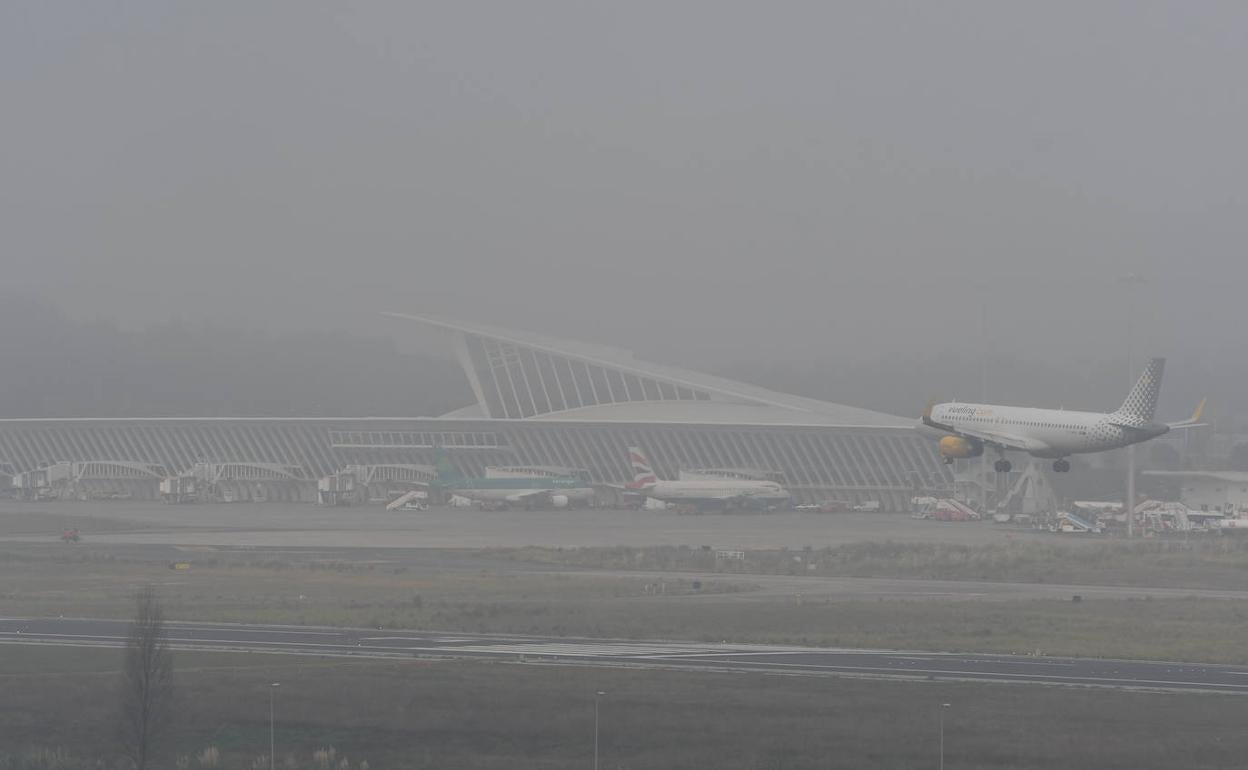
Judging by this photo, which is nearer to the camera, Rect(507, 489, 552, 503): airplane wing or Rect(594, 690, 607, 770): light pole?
Rect(594, 690, 607, 770): light pole

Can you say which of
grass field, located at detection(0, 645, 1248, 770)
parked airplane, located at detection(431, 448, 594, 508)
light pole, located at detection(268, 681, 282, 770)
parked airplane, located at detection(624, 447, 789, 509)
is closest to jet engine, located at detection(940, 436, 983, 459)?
grass field, located at detection(0, 645, 1248, 770)

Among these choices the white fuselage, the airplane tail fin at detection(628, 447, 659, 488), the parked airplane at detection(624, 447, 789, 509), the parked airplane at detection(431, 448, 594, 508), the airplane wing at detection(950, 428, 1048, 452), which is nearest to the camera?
the white fuselage

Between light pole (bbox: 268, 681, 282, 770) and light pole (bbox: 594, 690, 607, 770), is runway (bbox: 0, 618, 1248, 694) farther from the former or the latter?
light pole (bbox: 268, 681, 282, 770)

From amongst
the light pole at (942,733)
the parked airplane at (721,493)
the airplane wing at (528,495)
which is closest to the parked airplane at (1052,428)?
the light pole at (942,733)

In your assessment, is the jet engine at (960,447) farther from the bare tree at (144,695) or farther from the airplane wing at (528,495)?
the airplane wing at (528,495)

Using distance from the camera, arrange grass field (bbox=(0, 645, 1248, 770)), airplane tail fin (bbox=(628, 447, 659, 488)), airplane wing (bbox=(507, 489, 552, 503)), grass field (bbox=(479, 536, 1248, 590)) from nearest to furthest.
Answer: grass field (bbox=(0, 645, 1248, 770)), grass field (bbox=(479, 536, 1248, 590)), airplane wing (bbox=(507, 489, 552, 503)), airplane tail fin (bbox=(628, 447, 659, 488))

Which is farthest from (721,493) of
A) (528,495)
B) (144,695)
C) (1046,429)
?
(144,695)

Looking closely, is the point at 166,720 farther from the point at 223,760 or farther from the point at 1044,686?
the point at 1044,686
